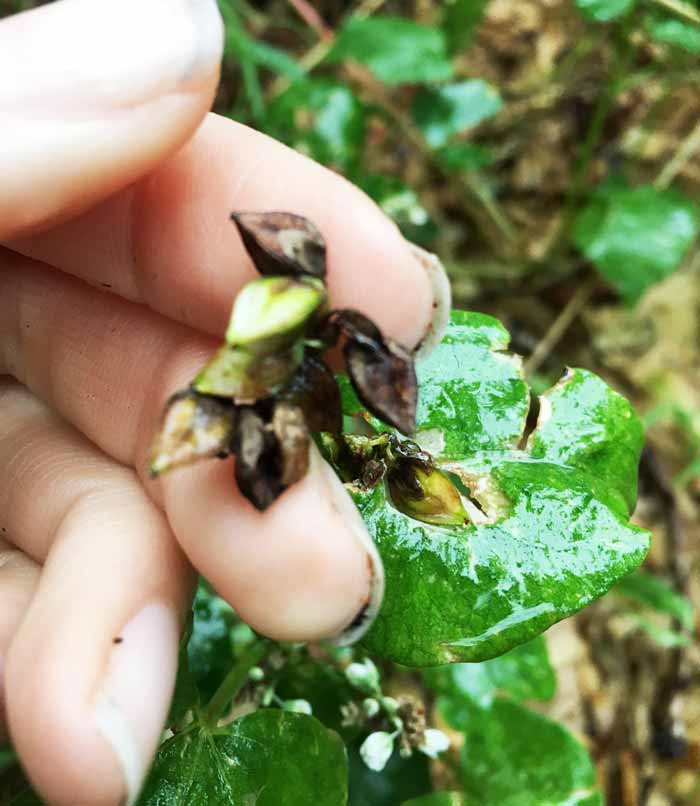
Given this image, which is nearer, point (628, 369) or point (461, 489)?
point (461, 489)

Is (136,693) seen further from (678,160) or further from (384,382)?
(678,160)

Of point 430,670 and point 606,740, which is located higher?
point 430,670

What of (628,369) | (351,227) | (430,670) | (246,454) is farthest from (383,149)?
(246,454)

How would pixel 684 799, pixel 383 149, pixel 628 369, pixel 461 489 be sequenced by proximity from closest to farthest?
pixel 461 489
pixel 684 799
pixel 628 369
pixel 383 149

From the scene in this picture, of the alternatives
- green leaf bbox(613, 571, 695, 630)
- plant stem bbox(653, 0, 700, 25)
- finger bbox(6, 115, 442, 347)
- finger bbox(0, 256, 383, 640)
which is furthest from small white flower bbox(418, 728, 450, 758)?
plant stem bbox(653, 0, 700, 25)

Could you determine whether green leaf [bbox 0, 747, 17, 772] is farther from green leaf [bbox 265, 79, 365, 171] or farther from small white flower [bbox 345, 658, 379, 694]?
green leaf [bbox 265, 79, 365, 171]

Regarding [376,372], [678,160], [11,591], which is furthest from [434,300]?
[678,160]

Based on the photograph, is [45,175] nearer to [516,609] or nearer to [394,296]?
[394,296]
